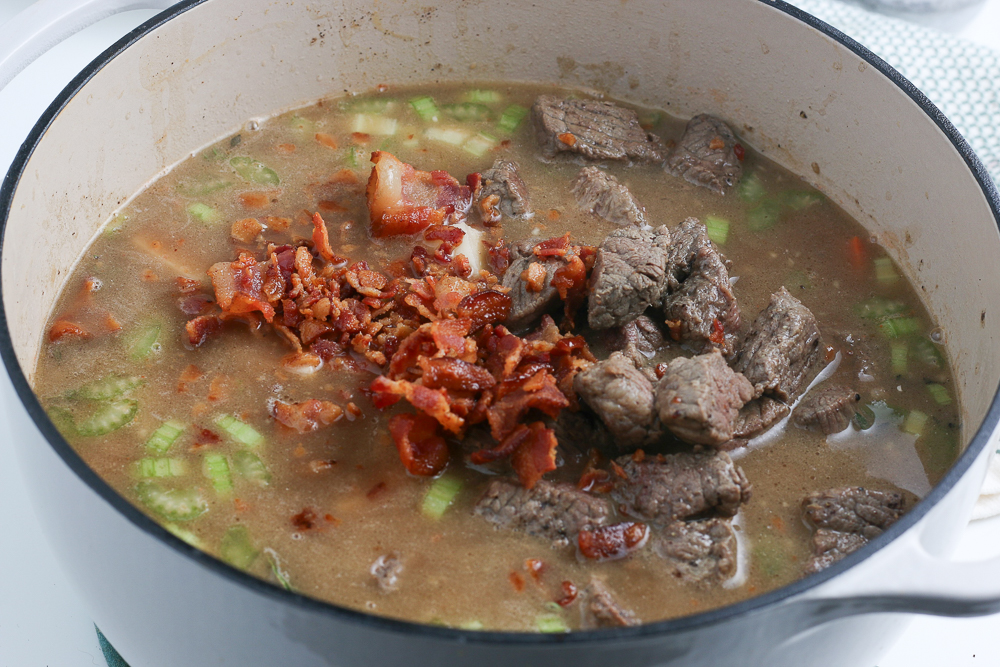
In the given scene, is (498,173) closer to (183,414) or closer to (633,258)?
(633,258)

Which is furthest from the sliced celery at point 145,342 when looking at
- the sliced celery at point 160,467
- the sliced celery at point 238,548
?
the sliced celery at point 238,548

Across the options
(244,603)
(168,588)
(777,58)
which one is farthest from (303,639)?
(777,58)

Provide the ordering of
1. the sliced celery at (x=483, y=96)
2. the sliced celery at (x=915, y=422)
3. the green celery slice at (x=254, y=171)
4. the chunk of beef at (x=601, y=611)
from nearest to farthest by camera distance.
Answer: the chunk of beef at (x=601, y=611) < the sliced celery at (x=915, y=422) < the green celery slice at (x=254, y=171) < the sliced celery at (x=483, y=96)

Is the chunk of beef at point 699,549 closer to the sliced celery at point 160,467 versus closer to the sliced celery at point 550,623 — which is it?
the sliced celery at point 550,623

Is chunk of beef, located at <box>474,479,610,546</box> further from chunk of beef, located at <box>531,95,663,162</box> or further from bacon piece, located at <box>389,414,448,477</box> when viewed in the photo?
chunk of beef, located at <box>531,95,663,162</box>

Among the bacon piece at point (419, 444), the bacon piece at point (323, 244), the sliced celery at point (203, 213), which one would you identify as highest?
the bacon piece at point (323, 244)

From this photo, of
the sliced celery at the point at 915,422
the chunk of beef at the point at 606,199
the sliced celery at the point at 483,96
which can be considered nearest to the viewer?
the sliced celery at the point at 915,422

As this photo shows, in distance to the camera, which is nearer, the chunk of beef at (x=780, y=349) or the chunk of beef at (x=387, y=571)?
the chunk of beef at (x=387, y=571)
